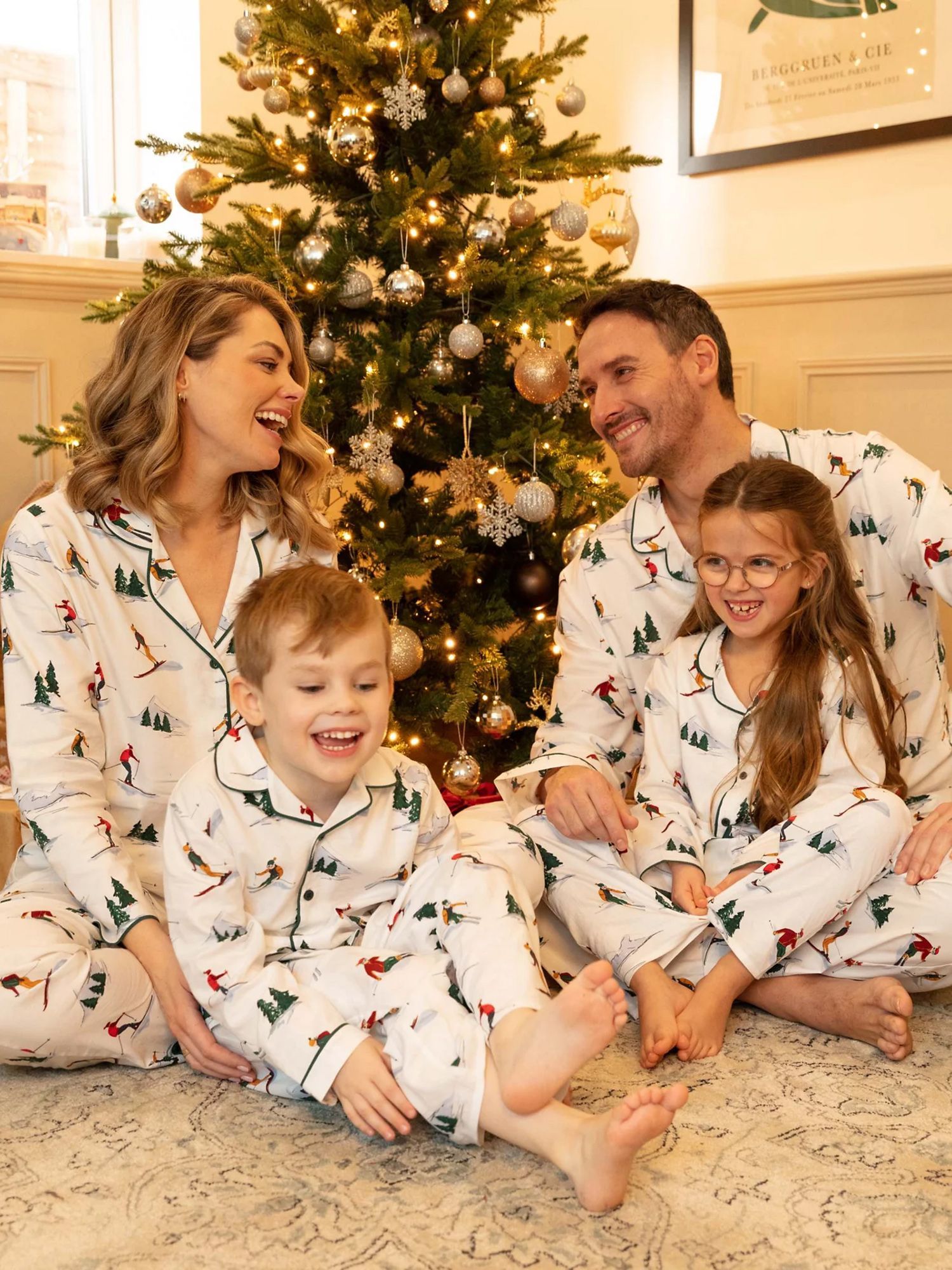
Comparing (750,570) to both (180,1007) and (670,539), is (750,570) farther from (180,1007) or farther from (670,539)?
(180,1007)

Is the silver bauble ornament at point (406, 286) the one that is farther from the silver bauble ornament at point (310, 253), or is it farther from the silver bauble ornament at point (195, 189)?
the silver bauble ornament at point (195, 189)

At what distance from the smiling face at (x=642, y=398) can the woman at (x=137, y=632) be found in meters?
0.53

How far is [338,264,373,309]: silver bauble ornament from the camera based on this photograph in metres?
2.59

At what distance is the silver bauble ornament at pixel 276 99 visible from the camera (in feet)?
8.43

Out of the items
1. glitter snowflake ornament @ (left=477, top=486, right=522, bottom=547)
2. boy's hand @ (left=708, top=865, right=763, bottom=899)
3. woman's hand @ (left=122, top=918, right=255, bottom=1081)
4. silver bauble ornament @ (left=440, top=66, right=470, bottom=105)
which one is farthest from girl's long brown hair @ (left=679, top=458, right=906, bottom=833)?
silver bauble ornament @ (left=440, top=66, right=470, bottom=105)

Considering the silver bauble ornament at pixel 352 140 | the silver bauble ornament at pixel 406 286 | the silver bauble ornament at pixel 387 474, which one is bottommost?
the silver bauble ornament at pixel 387 474

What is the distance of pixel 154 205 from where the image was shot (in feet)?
9.04

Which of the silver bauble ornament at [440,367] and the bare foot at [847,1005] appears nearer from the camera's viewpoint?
the bare foot at [847,1005]

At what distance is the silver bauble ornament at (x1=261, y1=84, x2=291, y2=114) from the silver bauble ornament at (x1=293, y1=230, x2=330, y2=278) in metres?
Result: 0.27

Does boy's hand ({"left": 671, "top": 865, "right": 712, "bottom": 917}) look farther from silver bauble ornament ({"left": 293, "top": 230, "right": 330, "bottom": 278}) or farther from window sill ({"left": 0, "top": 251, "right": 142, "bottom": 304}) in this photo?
window sill ({"left": 0, "top": 251, "right": 142, "bottom": 304})

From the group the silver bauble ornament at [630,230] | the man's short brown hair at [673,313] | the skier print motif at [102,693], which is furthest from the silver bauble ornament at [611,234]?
the skier print motif at [102,693]

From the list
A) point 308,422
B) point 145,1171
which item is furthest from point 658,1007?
point 308,422

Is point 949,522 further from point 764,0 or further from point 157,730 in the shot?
point 764,0

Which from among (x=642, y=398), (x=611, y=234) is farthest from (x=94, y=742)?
(x=611, y=234)
